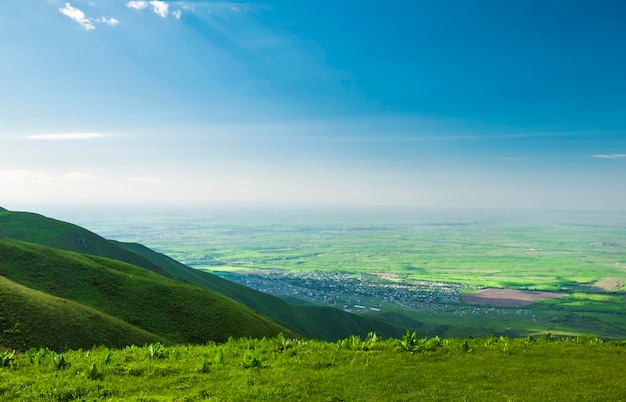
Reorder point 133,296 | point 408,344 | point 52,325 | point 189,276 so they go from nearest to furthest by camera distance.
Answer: point 408,344
point 52,325
point 133,296
point 189,276

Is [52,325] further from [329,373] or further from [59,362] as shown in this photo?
[329,373]

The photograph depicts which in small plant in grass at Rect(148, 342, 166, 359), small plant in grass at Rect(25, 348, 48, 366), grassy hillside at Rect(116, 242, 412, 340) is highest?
small plant in grass at Rect(25, 348, 48, 366)

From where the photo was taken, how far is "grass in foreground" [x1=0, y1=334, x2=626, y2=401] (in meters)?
16.3

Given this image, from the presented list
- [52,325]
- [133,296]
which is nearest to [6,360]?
[52,325]

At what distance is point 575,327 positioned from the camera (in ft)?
636

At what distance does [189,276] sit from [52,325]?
109439 millimetres

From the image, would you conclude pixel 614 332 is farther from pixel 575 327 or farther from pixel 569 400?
pixel 569 400

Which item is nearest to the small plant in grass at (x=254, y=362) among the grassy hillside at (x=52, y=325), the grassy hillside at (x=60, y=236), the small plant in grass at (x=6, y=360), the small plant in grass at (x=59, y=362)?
the small plant in grass at (x=59, y=362)

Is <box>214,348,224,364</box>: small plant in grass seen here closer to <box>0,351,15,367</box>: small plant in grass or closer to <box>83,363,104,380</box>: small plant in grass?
<box>83,363,104,380</box>: small plant in grass

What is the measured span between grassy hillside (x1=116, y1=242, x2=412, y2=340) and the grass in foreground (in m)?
109

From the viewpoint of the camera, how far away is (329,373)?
18953 mm

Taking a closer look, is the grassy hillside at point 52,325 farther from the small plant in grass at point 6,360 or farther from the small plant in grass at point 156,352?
the small plant in grass at point 156,352

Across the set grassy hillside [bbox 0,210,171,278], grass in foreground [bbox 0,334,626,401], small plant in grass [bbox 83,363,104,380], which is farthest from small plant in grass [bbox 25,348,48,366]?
grassy hillside [bbox 0,210,171,278]

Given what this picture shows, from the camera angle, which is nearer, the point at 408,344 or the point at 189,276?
the point at 408,344
